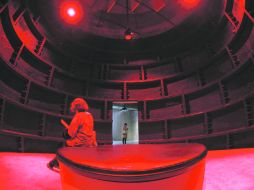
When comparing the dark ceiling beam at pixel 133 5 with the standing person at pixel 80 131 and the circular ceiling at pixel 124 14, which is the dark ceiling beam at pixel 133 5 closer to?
the circular ceiling at pixel 124 14

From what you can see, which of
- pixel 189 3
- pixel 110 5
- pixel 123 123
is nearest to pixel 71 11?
pixel 110 5

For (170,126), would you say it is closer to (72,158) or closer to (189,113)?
(189,113)

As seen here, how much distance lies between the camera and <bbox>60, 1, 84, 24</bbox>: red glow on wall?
6.20 meters

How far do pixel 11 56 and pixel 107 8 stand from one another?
3653 millimetres

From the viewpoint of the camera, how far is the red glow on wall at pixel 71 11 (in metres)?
6.20

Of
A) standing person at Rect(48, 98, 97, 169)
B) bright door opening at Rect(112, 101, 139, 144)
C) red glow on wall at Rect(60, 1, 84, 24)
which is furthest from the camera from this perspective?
bright door opening at Rect(112, 101, 139, 144)

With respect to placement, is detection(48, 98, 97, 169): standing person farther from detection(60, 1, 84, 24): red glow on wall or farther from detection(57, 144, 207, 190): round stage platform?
detection(60, 1, 84, 24): red glow on wall

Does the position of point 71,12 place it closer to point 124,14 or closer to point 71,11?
point 71,11

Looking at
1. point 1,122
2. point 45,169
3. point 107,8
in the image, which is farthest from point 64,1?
point 45,169

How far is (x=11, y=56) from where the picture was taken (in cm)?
539

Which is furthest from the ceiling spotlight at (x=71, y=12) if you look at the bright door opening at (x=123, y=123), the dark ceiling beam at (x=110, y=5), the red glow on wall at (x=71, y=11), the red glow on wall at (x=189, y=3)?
the bright door opening at (x=123, y=123)

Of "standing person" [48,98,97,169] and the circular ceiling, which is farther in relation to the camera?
the circular ceiling

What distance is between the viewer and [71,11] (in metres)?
6.28

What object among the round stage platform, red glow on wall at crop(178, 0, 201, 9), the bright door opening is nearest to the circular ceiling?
red glow on wall at crop(178, 0, 201, 9)
